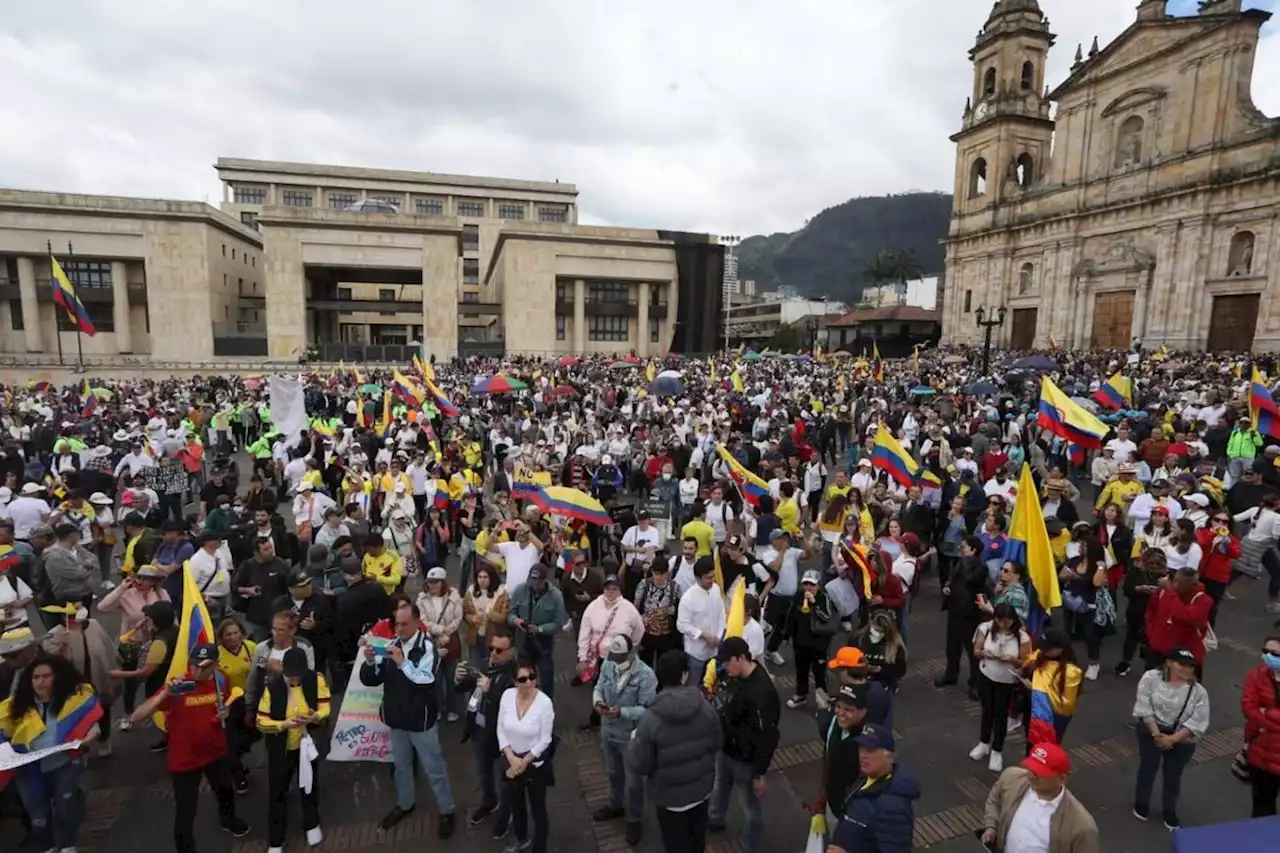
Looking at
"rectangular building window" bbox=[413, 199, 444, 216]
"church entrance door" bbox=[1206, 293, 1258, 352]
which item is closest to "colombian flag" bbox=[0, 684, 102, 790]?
"church entrance door" bbox=[1206, 293, 1258, 352]

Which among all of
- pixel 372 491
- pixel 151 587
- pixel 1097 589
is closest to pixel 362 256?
pixel 372 491

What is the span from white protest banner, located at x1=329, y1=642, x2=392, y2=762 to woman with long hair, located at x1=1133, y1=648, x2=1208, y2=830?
18.1 feet

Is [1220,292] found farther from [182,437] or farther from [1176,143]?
[182,437]

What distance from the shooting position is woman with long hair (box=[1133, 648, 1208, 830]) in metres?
4.38

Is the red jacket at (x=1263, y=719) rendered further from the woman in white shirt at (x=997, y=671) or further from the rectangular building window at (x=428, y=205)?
the rectangular building window at (x=428, y=205)

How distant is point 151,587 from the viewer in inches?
234

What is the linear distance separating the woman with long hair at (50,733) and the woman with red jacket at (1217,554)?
32.3 feet

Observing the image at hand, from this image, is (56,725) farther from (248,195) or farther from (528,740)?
(248,195)

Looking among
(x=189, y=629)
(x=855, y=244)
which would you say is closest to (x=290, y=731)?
(x=189, y=629)

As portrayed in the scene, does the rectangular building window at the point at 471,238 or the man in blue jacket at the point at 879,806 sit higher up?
the rectangular building window at the point at 471,238

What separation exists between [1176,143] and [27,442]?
53.5 meters

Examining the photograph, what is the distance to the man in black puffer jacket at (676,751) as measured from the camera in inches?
151

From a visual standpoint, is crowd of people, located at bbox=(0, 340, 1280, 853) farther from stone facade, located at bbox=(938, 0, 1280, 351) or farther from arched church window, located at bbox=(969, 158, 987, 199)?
arched church window, located at bbox=(969, 158, 987, 199)

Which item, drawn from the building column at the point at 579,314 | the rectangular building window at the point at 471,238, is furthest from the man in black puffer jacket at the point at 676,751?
the rectangular building window at the point at 471,238
